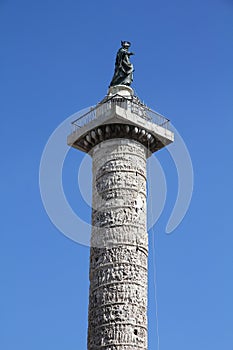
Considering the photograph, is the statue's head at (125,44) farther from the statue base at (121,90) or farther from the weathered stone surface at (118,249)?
the weathered stone surface at (118,249)

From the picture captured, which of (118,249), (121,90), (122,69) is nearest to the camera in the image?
(118,249)

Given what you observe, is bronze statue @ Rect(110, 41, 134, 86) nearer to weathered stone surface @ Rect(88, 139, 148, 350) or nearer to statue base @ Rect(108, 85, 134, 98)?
Result: statue base @ Rect(108, 85, 134, 98)

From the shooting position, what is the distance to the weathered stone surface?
11742mm

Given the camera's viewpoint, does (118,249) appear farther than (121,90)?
No

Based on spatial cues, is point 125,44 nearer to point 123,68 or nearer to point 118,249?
point 123,68

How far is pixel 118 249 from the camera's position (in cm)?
1232

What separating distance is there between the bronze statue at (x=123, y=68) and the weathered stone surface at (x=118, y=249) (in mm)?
1692

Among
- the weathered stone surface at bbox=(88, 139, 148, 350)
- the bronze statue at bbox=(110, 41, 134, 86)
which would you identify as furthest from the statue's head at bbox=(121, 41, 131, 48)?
the weathered stone surface at bbox=(88, 139, 148, 350)

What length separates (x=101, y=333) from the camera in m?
11.7

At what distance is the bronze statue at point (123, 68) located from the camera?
14.5 m

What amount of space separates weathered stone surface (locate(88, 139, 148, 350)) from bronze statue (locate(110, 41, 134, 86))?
1.69 m

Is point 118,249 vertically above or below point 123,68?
below

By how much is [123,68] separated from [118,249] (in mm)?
4347

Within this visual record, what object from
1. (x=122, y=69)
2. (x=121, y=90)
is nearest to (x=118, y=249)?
(x=121, y=90)
